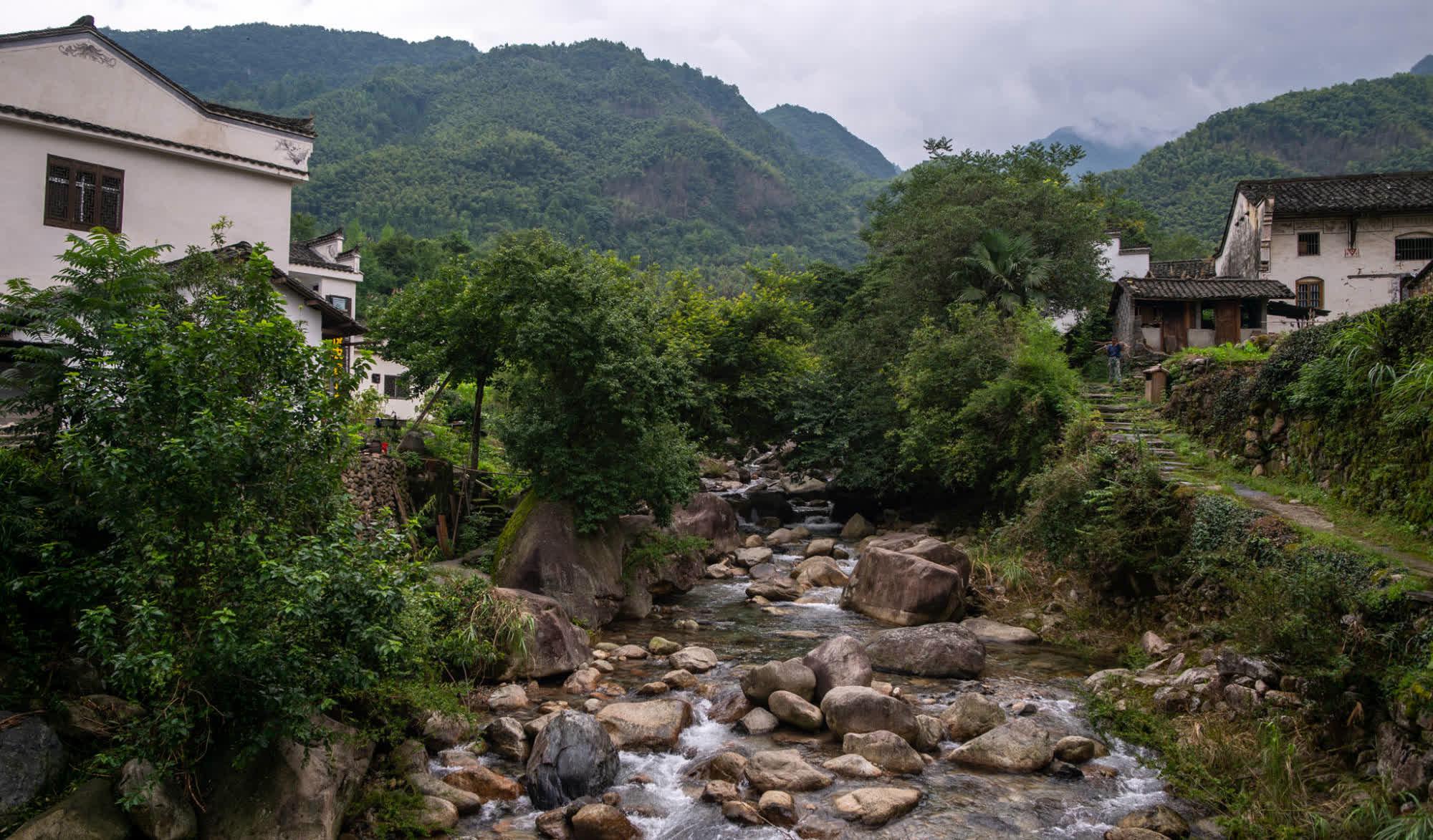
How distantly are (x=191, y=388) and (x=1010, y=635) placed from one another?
1543 cm

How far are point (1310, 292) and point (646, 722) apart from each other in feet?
117

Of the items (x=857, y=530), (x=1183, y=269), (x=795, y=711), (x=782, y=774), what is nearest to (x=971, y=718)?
(x=795, y=711)

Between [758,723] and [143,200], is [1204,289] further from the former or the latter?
[143,200]

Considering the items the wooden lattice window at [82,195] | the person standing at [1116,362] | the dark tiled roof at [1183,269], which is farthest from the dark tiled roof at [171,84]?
the dark tiled roof at [1183,269]

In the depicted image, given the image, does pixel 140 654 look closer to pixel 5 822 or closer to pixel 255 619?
pixel 255 619

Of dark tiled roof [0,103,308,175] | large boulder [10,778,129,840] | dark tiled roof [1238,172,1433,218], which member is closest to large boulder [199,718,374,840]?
large boulder [10,778,129,840]

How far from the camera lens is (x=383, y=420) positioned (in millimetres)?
24062

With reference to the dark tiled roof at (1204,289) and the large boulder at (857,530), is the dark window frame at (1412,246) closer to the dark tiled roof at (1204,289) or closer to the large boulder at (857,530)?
the dark tiled roof at (1204,289)

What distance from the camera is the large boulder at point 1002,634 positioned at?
17797 mm

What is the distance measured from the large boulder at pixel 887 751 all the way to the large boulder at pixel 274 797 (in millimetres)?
6400

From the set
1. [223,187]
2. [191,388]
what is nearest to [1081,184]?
[223,187]

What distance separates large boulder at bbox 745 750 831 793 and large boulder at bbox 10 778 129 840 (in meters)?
6.64

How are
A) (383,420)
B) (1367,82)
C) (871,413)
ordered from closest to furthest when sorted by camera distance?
(383,420) < (871,413) < (1367,82)

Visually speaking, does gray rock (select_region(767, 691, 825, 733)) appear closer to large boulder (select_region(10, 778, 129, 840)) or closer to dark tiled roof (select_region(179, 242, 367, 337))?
large boulder (select_region(10, 778, 129, 840))
